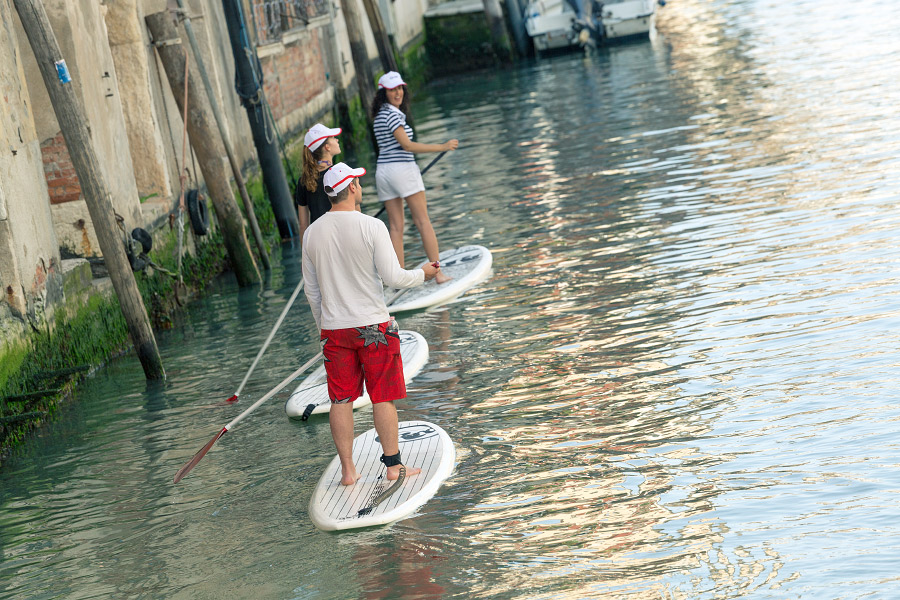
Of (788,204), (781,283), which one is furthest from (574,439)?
(788,204)

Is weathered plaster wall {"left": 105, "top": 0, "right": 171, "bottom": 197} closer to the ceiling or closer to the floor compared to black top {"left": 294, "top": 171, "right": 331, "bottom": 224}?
closer to the ceiling

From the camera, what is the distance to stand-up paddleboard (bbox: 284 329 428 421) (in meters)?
7.03

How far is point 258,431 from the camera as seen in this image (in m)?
6.93

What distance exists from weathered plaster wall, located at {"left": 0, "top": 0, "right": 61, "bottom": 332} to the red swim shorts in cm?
303

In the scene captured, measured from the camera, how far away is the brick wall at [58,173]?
30.8 ft

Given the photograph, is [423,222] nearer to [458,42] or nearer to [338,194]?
[338,194]

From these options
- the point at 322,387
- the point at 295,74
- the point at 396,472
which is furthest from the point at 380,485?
the point at 295,74

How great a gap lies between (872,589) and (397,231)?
6.14m

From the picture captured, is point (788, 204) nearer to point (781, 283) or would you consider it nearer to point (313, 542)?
point (781, 283)

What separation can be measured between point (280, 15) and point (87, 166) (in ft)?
29.2

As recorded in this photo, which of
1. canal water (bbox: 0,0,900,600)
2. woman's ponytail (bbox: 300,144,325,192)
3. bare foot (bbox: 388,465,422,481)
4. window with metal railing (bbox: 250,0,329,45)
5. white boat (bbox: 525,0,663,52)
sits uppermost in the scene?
window with metal railing (bbox: 250,0,329,45)

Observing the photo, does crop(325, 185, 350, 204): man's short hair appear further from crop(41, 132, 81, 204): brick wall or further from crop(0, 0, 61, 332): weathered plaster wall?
crop(41, 132, 81, 204): brick wall

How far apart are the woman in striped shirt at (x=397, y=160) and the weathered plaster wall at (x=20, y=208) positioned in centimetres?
257

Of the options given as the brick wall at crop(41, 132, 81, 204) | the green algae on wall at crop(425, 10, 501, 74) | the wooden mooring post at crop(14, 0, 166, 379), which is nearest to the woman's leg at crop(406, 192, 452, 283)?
the wooden mooring post at crop(14, 0, 166, 379)
